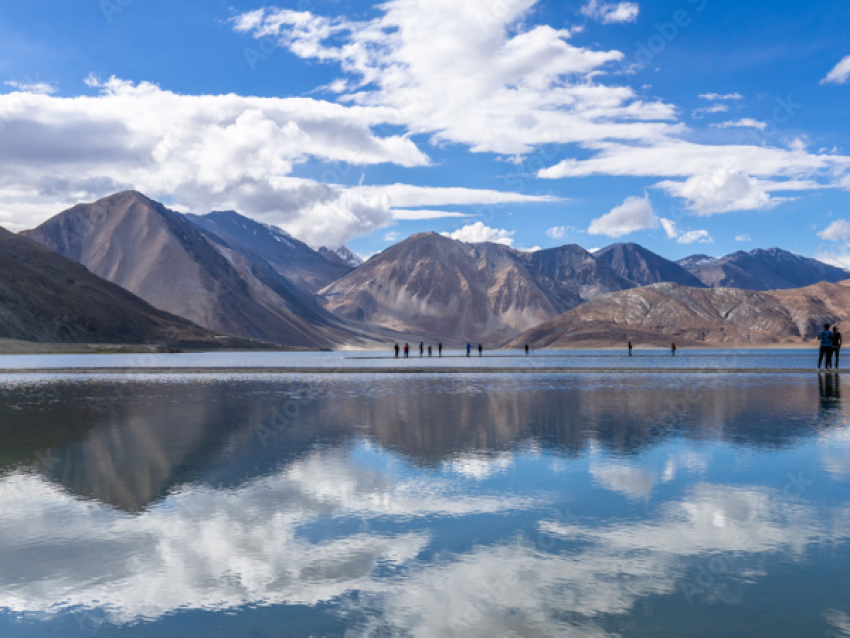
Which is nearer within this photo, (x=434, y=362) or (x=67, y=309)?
(x=434, y=362)

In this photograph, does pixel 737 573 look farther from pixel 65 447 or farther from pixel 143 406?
pixel 143 406

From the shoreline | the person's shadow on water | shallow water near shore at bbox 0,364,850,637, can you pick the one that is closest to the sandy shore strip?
the shoreline

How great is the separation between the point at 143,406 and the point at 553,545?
74.6ft

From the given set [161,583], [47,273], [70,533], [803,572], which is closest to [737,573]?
[803,572]

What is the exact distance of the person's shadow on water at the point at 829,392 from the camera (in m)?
27.1

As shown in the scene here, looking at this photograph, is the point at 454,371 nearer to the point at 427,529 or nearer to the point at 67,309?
the point at 427,529

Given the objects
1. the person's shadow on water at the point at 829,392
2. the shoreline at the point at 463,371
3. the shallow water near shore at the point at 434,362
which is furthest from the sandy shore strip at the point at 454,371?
the person's shadow on water at the point at 829,392

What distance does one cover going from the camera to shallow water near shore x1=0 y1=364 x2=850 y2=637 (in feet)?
24.3

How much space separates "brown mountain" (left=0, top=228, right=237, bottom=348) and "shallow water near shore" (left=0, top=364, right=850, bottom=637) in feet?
478

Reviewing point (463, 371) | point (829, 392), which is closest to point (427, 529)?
point (829, 392)

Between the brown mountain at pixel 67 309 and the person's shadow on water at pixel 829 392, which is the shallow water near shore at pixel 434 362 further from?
the brown mountain at pixel 67 309

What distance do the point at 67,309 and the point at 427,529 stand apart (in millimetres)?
174614

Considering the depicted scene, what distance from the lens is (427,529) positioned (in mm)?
10320

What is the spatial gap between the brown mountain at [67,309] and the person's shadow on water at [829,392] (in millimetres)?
141476
